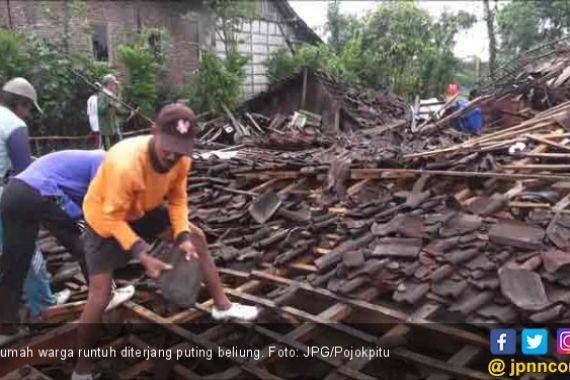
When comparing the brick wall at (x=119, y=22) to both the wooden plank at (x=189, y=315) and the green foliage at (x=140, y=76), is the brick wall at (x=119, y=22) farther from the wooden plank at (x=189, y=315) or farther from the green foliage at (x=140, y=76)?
the wooden plank at (x=189, y=315)

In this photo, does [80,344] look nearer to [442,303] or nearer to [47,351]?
[47,351]

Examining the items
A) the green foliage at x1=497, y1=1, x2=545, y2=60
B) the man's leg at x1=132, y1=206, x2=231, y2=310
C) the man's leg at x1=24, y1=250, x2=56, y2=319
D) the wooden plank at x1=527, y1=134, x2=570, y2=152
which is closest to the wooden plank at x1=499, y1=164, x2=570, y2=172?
the wooden plank at x1=527, y1=134, x2=570, y2=152

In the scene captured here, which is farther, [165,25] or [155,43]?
[165,25]

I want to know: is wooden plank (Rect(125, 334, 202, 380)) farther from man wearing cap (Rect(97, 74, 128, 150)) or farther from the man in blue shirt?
man wearing cap (Rect(97, 74, 128, 150))

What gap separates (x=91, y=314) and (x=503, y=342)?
224cm

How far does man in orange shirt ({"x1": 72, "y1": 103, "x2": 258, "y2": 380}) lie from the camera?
2.57m

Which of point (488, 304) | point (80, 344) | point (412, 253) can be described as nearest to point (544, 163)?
point (412, 253)

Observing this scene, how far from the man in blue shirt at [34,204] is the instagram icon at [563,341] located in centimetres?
280

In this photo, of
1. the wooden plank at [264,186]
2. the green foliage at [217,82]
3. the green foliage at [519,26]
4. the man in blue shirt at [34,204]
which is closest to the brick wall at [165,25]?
the green foliage at [217,82]

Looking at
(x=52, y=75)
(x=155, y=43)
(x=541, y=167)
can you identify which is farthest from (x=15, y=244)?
(x=155, y=43)

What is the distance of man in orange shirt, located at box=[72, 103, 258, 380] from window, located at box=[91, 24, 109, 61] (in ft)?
41.2

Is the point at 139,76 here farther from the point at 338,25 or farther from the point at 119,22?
the point at 338,25

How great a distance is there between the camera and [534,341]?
287cm

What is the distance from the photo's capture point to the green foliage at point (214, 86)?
13.6 metres
